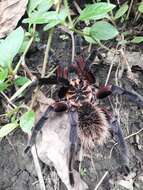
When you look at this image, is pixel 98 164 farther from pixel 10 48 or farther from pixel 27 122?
pixel 10 48

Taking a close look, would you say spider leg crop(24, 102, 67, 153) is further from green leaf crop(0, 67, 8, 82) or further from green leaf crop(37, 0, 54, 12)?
green leaf crop(37, 0, 54, 12)

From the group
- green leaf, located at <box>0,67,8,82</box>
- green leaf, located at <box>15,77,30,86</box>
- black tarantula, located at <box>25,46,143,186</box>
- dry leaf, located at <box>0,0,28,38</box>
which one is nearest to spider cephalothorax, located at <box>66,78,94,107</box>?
black tarantula, located at <box>25,46,143,186</box>

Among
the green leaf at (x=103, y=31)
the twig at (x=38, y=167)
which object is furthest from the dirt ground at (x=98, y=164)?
the green leaf at (x=103, y=31)

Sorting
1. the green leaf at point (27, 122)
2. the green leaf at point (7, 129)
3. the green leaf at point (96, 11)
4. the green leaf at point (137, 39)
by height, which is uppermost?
the green leaf at point (96, 11)

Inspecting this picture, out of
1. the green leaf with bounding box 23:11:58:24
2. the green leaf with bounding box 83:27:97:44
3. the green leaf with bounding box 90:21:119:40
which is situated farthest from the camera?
the green leaf with bounding box 83:27:97:44

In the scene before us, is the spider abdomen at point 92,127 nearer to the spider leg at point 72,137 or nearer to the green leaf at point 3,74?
the spider leg at point 72,137

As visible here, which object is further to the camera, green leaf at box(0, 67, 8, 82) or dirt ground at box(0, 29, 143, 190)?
dirt ground at box(0, 29, 143, 190)
